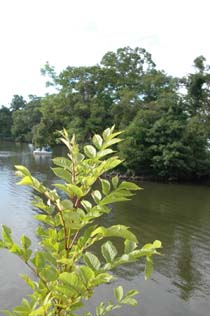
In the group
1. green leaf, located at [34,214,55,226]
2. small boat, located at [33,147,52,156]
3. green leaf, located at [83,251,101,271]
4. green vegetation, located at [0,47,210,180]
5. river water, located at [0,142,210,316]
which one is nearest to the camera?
green leaf, located at [83,251,101,271]

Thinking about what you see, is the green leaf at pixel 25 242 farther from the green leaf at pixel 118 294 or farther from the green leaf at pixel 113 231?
the green leaf at pixel 118 294

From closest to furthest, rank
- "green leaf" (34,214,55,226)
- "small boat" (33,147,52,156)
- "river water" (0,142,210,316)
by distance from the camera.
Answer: "green leaf" (34,214,55,226)
"river water" (0,142,210,316)
"small boat" (33,147,52,156)

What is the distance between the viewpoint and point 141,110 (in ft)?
83.3

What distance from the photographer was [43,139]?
3350 centimetres

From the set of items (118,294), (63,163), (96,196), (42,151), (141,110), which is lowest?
(42,151)

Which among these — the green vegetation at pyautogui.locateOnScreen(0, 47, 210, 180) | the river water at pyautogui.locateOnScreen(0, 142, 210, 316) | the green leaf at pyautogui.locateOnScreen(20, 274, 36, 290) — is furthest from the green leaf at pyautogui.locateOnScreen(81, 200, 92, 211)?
the green vegetation at pyautogui.locateOnScreen(0, 47, 210, 180)

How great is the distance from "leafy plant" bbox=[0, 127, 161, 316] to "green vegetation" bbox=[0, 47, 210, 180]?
72.3 feet

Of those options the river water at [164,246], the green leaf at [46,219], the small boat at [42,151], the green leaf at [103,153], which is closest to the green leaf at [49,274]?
the green leaf at [46,219]

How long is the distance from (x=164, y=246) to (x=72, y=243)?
11045 mm

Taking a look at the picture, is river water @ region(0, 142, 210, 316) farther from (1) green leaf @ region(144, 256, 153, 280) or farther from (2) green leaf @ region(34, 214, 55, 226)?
(1) green leaf @ region(144, 256, 153, 280)

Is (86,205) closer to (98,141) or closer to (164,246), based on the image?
(98,141)

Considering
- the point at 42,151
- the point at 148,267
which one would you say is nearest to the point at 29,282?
the point at 148,267

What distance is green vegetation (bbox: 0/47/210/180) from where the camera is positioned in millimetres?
24188

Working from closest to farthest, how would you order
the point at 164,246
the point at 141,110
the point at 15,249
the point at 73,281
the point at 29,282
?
the point at 73,281, the point at 15,249, the point at 29,282, the point at 164,246, the point at 141,110
